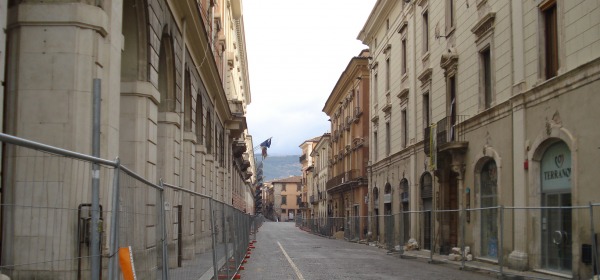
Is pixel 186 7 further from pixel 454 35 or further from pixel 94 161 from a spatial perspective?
pixel 94 161

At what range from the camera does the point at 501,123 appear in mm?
20266

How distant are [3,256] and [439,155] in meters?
23.5

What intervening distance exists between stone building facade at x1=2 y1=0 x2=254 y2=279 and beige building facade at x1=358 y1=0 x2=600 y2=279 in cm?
892

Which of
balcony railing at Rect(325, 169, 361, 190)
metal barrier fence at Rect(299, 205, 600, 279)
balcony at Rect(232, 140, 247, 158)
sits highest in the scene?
balcony at Rect(232, 140, 247, 158)

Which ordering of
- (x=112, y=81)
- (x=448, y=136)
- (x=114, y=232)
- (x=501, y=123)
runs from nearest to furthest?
(x=114, y=232), (x=112, y=81), (x=501, y=123), (x=448, y=136)

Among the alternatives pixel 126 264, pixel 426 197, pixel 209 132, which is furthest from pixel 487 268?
pixel 209 132

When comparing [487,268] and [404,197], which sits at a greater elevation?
[404,197]

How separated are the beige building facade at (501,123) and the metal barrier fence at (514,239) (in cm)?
4

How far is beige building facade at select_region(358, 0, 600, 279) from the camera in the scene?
1488cm

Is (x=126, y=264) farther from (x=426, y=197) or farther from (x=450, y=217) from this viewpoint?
(x=426, y=197)

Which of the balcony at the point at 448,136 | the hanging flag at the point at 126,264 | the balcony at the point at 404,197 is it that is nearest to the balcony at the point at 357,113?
the balcony at the point at 404,197

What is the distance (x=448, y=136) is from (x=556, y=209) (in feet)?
36.5

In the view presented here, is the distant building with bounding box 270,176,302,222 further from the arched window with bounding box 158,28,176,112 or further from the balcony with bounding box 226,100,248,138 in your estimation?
the arched window with bounding box 158,28,176,112

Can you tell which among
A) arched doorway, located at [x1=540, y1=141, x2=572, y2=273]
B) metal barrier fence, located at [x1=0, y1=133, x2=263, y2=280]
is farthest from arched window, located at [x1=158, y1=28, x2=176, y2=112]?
metal barrier fence, located at [x1=0, y1=133, x2=263, y2=280]
